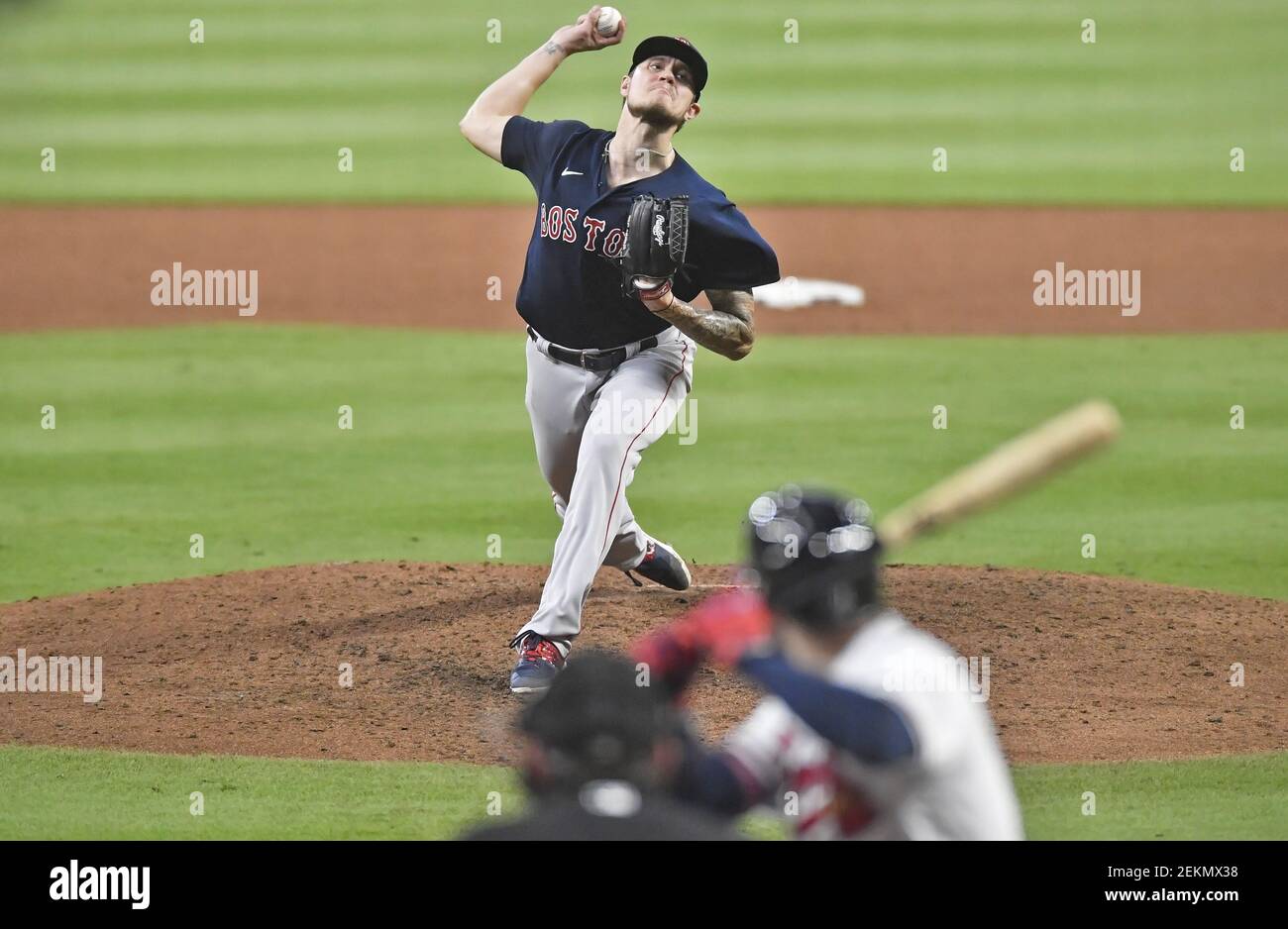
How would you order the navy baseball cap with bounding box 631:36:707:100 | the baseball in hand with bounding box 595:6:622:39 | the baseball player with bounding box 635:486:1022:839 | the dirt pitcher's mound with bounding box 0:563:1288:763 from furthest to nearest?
the baseball in hand with bounding box 595:6:622:39
the navy baseball cap with bounding box 631:36:707:100
the dirt pitcher's mound with bounding box 0:563:1288:763
the baseball player with bounding box 635:486:1022:839

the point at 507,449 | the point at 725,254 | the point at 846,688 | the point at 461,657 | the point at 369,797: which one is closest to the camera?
the point at 846,688

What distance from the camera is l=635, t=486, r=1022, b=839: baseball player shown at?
3094mm

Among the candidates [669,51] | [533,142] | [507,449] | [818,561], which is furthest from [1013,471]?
[507,449]

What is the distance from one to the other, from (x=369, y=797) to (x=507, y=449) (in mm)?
5967

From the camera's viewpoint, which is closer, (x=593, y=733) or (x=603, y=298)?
(x=593, y=733)

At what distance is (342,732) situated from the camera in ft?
20.8

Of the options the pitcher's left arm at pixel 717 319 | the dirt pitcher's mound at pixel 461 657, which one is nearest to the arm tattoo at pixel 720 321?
the pitcher's left arm at pixel 717 319

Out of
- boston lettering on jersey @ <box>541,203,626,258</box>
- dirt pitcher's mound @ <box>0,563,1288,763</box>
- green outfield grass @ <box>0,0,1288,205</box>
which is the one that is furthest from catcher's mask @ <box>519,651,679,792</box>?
green outfield grass @ <box>0,0,1288,205</box>

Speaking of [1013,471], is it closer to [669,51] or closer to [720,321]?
[720,321]

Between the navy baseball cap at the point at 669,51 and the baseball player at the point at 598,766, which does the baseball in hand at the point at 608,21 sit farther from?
the baseball player at the point at 598,766

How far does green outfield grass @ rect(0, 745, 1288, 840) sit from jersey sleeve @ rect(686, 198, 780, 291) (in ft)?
7.17

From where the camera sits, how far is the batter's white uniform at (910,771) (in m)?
3.13

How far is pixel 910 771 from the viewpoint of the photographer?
3143 mm

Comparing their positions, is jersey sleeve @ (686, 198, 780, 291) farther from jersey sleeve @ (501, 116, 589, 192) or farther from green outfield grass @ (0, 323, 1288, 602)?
green outfield grass @ (0, 323, 1288, 602)
